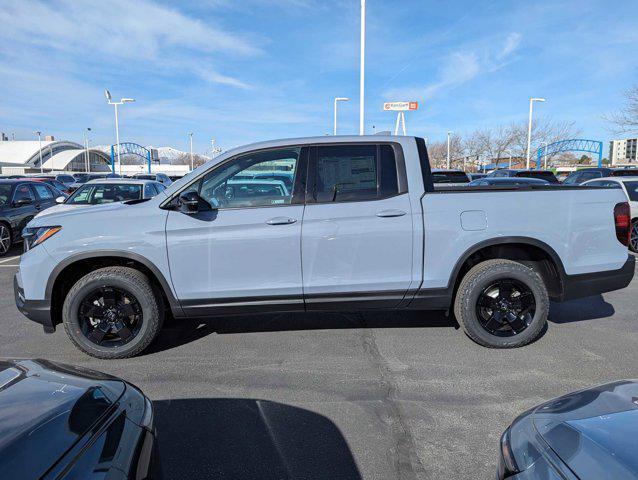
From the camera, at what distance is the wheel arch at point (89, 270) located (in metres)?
4.07

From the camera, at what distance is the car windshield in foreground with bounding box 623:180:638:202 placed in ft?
33.2

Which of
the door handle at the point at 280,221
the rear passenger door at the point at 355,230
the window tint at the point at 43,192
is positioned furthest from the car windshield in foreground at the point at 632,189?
the window tint at the point at 43,192

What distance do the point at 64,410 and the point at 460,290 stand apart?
3.54m

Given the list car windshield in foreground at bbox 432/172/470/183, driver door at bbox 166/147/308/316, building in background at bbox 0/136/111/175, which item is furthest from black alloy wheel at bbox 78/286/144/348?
building in background at bbox 0/136/111/175

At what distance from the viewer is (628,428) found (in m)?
1.61

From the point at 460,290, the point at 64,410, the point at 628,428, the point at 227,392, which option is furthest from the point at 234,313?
the point at 628,428

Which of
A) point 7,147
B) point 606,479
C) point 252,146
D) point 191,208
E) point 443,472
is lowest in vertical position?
point 443,472

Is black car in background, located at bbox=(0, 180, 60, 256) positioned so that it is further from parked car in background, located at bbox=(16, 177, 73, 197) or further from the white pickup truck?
the white pickup truck

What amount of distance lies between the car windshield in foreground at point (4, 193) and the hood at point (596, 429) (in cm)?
1151

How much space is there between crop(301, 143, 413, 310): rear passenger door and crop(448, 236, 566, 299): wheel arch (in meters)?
0.59

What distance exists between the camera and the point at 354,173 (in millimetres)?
4270

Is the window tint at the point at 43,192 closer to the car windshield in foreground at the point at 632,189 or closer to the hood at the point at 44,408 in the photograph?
the hood at the point at 44,408

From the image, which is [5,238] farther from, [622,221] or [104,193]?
[622,221]

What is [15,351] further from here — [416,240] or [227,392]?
[416,240]
